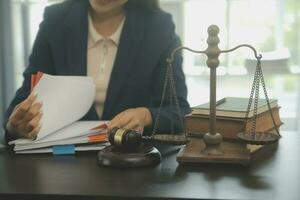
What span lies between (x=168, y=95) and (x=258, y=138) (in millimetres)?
435

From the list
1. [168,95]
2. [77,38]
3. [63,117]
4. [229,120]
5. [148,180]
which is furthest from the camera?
[77,38]

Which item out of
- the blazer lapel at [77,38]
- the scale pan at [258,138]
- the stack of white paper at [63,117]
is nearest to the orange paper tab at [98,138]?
the stack of white paper at [63,117]

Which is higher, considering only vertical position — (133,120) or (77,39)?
(77,39)

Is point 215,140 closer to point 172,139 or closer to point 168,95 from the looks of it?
point 172,139

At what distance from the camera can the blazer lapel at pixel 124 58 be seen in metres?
1.26

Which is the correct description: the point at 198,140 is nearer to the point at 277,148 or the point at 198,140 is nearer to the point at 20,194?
the point at 277,148

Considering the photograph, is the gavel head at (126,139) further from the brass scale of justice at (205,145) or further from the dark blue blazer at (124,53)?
the dark blue blazer at (124,53)

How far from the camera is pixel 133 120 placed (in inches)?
38.8

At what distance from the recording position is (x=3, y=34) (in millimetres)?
2557

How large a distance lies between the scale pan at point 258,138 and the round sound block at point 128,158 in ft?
0.53

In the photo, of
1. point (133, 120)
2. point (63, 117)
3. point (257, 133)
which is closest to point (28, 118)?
point (63, 117)

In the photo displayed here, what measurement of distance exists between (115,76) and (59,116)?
345 millimetres

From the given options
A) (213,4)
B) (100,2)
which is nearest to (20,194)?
(100,2)

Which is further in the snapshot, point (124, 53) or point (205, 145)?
point (124, 53)
